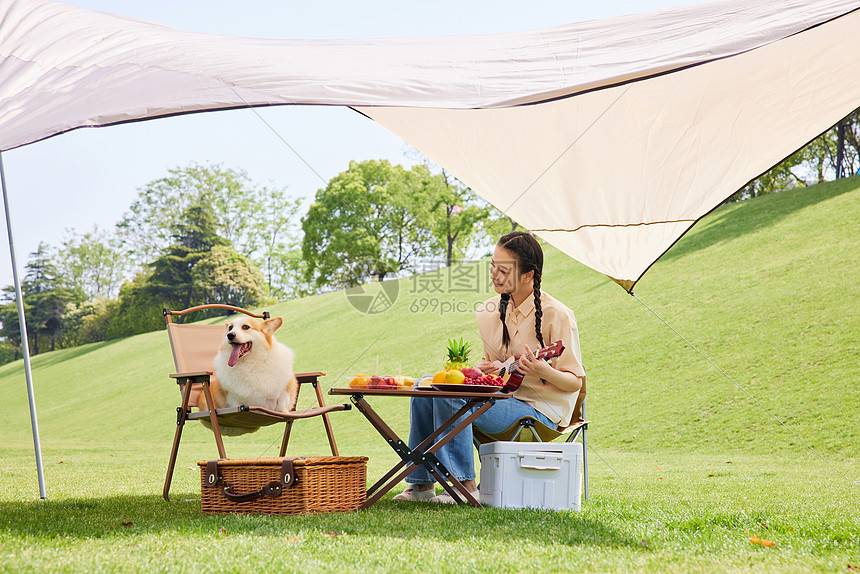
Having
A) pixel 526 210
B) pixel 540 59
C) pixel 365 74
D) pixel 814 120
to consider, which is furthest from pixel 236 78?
pixel 814 120

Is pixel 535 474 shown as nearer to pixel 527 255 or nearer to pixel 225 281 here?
pixel 527 255

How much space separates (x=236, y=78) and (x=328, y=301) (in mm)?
16966

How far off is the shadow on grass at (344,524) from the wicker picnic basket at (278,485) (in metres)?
0.07

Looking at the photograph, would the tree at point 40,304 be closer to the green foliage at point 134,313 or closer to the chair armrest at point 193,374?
the green foliage at point 134,313

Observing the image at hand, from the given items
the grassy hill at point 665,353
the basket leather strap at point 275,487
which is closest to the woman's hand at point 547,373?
the basket leather strap at point 275,487

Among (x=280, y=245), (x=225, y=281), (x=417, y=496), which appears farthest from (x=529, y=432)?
(x=280, y=245)

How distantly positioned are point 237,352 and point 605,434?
18.5 ft

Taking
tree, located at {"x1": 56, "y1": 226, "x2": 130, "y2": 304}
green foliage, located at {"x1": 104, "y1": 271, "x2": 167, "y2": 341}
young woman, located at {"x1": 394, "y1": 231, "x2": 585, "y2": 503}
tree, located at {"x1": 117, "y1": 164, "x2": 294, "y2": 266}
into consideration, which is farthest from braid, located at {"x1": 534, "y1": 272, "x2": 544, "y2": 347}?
tree, located at {"x1": 56, "y1": 226, "x2": 130, "y2": 304}

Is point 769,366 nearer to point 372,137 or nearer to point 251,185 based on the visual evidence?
point 372,137

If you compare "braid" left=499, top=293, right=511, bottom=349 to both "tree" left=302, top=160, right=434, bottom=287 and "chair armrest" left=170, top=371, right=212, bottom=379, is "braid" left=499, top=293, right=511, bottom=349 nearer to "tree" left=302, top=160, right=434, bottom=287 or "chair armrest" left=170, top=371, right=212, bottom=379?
"chair armrest" left=170, top=371, right=212, bottom=379

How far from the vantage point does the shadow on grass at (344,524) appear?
221cm

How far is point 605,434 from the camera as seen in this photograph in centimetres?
807

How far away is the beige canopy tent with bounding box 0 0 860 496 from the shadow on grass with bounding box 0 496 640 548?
1.32 m

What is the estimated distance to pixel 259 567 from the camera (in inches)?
69.7
